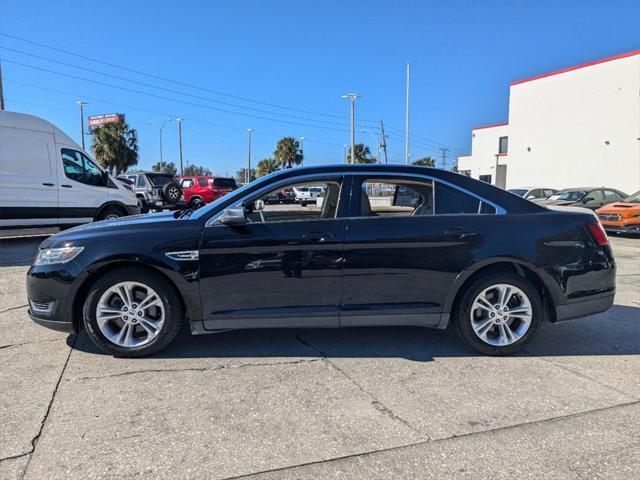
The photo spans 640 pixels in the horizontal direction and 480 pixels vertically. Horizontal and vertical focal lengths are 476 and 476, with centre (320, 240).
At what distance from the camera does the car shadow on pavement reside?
13.6 ft

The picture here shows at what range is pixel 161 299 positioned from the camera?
3.88 meters

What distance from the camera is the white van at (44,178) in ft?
→ 31.8

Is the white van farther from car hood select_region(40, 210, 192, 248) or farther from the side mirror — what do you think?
the side mirror

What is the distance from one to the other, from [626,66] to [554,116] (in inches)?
210

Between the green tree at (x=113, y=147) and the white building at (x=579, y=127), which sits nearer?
the white building at (x=579, y=127)

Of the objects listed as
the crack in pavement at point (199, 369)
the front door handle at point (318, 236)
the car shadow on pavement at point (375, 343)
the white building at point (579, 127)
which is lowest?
the crack in pavement at point (199, 369)

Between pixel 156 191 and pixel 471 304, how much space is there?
1811cm

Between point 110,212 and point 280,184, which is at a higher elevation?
point 280,184

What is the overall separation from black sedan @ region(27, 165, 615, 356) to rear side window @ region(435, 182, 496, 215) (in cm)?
1

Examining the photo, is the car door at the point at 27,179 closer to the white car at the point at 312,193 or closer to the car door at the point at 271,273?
the white car at the point at 312,193

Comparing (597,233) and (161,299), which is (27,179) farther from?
(597,233)

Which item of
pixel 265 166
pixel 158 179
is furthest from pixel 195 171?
pixel 158 179

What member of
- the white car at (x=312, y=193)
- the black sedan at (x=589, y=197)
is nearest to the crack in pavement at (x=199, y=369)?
the white car at (x=312, y=193)

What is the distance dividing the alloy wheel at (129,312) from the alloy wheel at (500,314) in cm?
267
